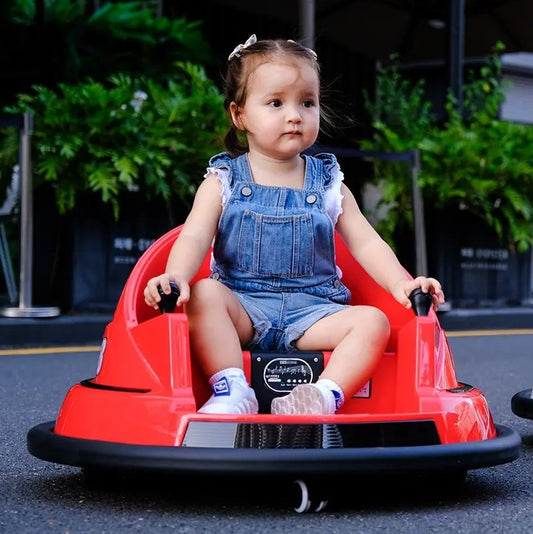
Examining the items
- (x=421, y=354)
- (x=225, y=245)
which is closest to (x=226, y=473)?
(x=421, y=354)

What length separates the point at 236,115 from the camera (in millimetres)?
3215

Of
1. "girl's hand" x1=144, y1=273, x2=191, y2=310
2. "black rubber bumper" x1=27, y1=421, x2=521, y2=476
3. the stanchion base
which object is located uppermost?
"girl's hand" x1=144, y1=273, x2=191, y2=310

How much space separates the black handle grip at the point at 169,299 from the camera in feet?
8.89

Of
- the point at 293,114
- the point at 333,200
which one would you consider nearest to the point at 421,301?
the point at 333,200

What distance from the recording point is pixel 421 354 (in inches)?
111

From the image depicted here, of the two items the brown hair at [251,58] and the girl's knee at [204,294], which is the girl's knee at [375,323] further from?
the brown hair at [251,58]

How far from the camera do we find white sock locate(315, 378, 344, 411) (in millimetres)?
2723

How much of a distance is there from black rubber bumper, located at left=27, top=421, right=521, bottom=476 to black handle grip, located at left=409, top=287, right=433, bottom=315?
1.47ft

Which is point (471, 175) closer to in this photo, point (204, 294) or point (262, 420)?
point (204, 294)

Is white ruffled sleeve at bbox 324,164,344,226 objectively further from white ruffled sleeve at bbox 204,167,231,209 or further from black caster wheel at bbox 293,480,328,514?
black caster wheel at bbox 293,480,328,514

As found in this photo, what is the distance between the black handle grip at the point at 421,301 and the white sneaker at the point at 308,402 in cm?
36

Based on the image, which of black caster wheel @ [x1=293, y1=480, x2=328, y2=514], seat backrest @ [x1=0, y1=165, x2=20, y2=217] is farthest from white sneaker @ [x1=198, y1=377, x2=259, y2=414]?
seat backrest @ [x1=0, y1=165, x2=20, y2=217]

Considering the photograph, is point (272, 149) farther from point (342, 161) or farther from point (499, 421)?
point (342, 161)

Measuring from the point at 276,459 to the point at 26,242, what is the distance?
507 cm
